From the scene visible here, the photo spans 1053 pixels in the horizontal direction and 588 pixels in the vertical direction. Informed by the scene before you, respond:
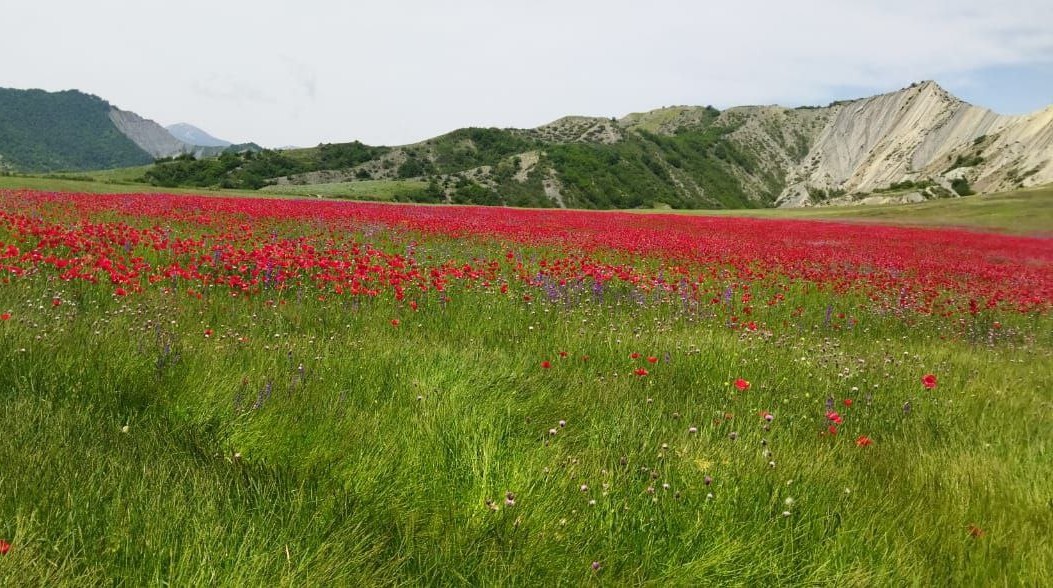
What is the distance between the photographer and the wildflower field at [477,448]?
1.79m

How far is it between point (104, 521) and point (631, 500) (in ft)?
5.95

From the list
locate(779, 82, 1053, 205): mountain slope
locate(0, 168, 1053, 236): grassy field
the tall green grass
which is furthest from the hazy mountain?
the tall green grass

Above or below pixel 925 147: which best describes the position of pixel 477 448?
below

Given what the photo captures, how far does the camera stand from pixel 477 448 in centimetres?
252

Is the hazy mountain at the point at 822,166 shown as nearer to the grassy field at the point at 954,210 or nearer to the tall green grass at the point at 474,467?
the grassy field at the point at 954,210

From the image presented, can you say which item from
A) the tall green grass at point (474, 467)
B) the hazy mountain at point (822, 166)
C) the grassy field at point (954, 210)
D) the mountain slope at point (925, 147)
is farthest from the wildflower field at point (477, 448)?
the mountain slope at point (925, 147)

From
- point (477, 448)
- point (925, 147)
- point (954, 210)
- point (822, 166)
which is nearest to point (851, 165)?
point (822, 166)

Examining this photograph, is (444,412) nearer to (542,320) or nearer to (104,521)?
(104,521)

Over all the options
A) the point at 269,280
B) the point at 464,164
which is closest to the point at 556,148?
the point at 464,164

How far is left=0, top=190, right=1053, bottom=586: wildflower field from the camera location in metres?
1.79

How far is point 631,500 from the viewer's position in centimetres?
228

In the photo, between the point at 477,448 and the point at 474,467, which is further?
the point at 477,448

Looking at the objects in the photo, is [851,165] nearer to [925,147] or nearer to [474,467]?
[925,147]

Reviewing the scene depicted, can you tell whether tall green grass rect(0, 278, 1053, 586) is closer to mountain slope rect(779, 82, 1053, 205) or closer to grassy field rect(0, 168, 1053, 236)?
grassy field rect(0, 168, 1053, 236)
